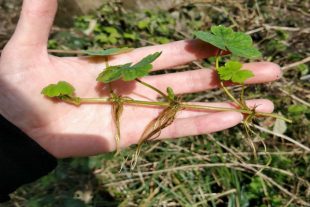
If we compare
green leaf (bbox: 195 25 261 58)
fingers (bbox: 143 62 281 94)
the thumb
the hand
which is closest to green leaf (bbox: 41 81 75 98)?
the hand

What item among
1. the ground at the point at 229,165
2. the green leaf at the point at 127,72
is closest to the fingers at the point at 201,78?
the green leaf at the point at 127,72

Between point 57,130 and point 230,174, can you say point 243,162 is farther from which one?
point 57,130

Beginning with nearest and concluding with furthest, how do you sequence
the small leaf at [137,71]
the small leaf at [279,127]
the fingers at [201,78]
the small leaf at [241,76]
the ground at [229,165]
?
the small leaf at [137,71]
the small leaf at [241,76]
the fingers at [201,78]
the ground at [229,165]
the small leaf at [279,127]

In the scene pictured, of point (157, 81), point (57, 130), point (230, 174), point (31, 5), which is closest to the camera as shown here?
point (31, 5)

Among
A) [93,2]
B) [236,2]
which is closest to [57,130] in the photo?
[236,2]

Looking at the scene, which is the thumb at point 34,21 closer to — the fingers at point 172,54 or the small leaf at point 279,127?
the fingers at point 172,54

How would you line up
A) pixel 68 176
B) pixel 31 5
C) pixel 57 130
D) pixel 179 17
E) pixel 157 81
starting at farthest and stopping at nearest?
1. pixel 179 17
2. pixel 68 176
3. pixel 157 81
4. pixel 57 130
5. pixel 31 5
